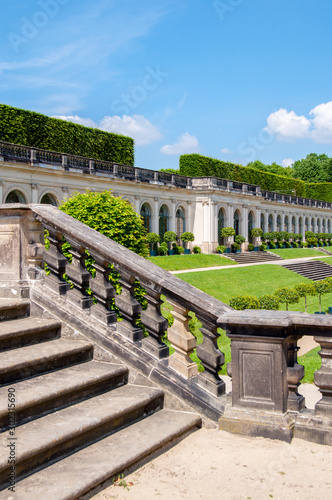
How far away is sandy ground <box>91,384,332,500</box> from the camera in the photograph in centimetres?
279

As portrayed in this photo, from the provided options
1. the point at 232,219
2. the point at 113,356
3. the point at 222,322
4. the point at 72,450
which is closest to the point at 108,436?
the point at 72,450

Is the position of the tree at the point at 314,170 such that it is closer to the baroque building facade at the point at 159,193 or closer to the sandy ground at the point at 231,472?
the baroque building facade at the point at 159,193

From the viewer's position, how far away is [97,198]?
299 inches

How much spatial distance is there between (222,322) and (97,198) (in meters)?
4.46

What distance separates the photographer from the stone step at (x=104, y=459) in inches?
104

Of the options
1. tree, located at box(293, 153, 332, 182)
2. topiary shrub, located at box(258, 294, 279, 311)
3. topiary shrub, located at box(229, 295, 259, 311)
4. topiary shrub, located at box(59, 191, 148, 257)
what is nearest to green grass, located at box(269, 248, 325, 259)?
topiary shrub, located at box(258, 294, 279, 311)

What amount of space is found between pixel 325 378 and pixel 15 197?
27433 mm

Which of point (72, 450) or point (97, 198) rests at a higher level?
point (97, 198)

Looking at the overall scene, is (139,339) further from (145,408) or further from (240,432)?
(240,432)

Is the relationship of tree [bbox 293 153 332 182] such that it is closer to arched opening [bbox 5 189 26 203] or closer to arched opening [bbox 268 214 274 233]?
arched opening [bbox 268 214 274 233]

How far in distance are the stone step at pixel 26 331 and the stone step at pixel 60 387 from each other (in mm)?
405

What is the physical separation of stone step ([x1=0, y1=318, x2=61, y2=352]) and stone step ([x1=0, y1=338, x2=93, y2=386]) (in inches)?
2.2

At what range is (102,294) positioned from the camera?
430cm

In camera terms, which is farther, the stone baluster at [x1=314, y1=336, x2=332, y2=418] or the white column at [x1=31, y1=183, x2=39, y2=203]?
the white column at [x1=31, y1=183, x2=39, y2=203]
